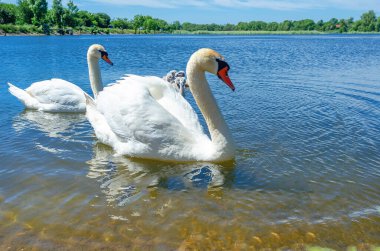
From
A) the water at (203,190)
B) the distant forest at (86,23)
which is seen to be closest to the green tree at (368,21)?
the distant forest at (86,23)

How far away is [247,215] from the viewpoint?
187 inches

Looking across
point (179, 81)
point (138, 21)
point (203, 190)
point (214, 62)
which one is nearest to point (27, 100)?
point (179, 81)

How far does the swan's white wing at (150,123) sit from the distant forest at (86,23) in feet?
293

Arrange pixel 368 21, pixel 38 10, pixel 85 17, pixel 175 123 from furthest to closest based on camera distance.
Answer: pixel 368 21 < pixel 85 17 < pixel 38 10 < pixel 175 123

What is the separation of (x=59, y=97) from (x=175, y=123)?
5.16 meters

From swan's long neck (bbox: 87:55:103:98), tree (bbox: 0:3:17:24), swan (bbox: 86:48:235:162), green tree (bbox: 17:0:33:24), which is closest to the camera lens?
swan (bbox: 86:48:235:162)

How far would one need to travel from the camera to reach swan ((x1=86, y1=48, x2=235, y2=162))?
5.89 m

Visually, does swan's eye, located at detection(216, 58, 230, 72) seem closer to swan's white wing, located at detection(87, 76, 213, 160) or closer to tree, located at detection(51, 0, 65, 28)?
swan's white wing, located at detection(87, 76, 213, 160)

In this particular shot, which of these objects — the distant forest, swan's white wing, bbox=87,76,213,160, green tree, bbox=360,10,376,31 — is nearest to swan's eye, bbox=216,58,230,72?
swan's white wing, bbox=87,76,213,160

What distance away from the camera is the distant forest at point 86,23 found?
10575 cm

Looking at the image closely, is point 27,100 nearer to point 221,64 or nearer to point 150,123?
point 150,123

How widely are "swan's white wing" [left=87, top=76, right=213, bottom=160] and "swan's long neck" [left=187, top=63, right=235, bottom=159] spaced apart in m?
0.18

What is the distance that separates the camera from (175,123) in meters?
6.02

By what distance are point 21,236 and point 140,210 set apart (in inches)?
53.7
